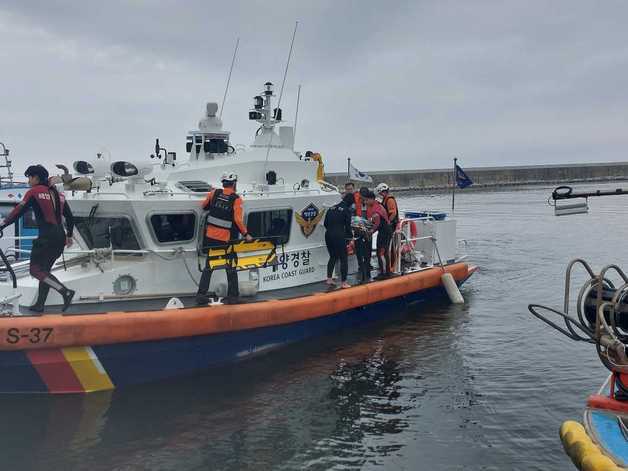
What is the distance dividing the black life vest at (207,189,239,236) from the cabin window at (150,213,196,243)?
1.41 ft

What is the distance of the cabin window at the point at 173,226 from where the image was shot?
6.51 meters

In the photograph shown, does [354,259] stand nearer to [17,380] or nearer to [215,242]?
[215,242]

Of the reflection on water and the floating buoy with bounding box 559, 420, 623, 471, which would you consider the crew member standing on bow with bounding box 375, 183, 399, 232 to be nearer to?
the reflection on water

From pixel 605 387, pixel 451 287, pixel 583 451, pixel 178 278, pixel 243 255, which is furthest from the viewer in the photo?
pixel 451 287

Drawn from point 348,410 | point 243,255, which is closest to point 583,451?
point 348,410

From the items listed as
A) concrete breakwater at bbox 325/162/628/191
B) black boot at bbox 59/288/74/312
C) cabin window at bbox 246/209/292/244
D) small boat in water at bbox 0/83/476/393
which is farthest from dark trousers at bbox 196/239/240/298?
concrete breakwater at bbox 325/162/628/191

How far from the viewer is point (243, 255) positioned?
7.08m

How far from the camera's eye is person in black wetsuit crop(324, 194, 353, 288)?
24.7 feet

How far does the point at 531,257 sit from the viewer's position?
1533 centimetres

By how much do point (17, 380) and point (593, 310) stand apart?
17.5ft

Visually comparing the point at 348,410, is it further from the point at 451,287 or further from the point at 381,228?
the point at 451,287

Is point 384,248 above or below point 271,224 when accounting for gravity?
below

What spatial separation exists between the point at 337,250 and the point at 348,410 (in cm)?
250

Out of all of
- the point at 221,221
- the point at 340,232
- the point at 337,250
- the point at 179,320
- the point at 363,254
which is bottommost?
the point at 179,320
